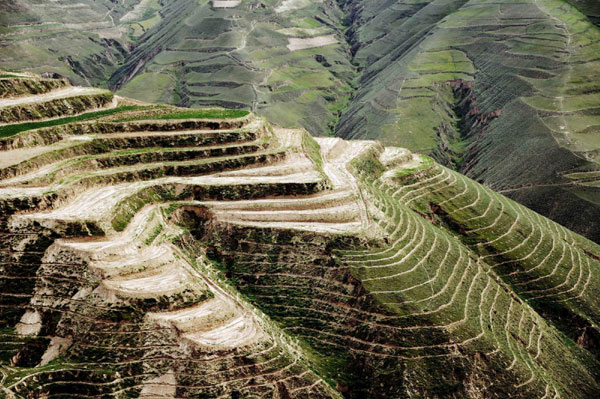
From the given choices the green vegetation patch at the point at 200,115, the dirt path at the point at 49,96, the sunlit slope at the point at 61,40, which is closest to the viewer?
the dirt path at the point at 49,96

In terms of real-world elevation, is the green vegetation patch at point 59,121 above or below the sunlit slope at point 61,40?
below

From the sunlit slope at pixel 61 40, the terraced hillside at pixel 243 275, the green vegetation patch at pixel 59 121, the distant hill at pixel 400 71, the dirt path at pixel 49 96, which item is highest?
the sunlit slope at pixel 61 40

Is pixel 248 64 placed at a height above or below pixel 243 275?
above

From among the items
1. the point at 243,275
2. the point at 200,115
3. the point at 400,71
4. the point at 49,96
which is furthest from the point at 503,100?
the point at 49,96

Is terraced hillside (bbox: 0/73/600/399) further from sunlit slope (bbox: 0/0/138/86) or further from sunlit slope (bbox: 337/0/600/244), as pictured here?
sunlit slope (bbox: 0/0/138/86)

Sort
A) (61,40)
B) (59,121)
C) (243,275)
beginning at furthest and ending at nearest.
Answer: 1. (61,40)
2. (59,121)
3. (243,275)

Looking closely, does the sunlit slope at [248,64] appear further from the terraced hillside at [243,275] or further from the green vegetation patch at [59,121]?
the terraced hillside at [243,275]

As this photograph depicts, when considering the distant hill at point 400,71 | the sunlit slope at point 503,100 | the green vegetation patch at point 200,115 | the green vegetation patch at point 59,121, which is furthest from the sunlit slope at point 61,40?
the green vegetation patch at point 200,115

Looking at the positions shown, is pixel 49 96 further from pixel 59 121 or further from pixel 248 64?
pixel 248 64

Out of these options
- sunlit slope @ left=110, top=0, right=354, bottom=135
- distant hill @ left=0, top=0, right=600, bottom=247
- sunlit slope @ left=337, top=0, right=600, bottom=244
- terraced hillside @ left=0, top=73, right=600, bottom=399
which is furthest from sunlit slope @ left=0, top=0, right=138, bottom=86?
terraced hillside @ left=0, top=73, right=600, bottom=399
